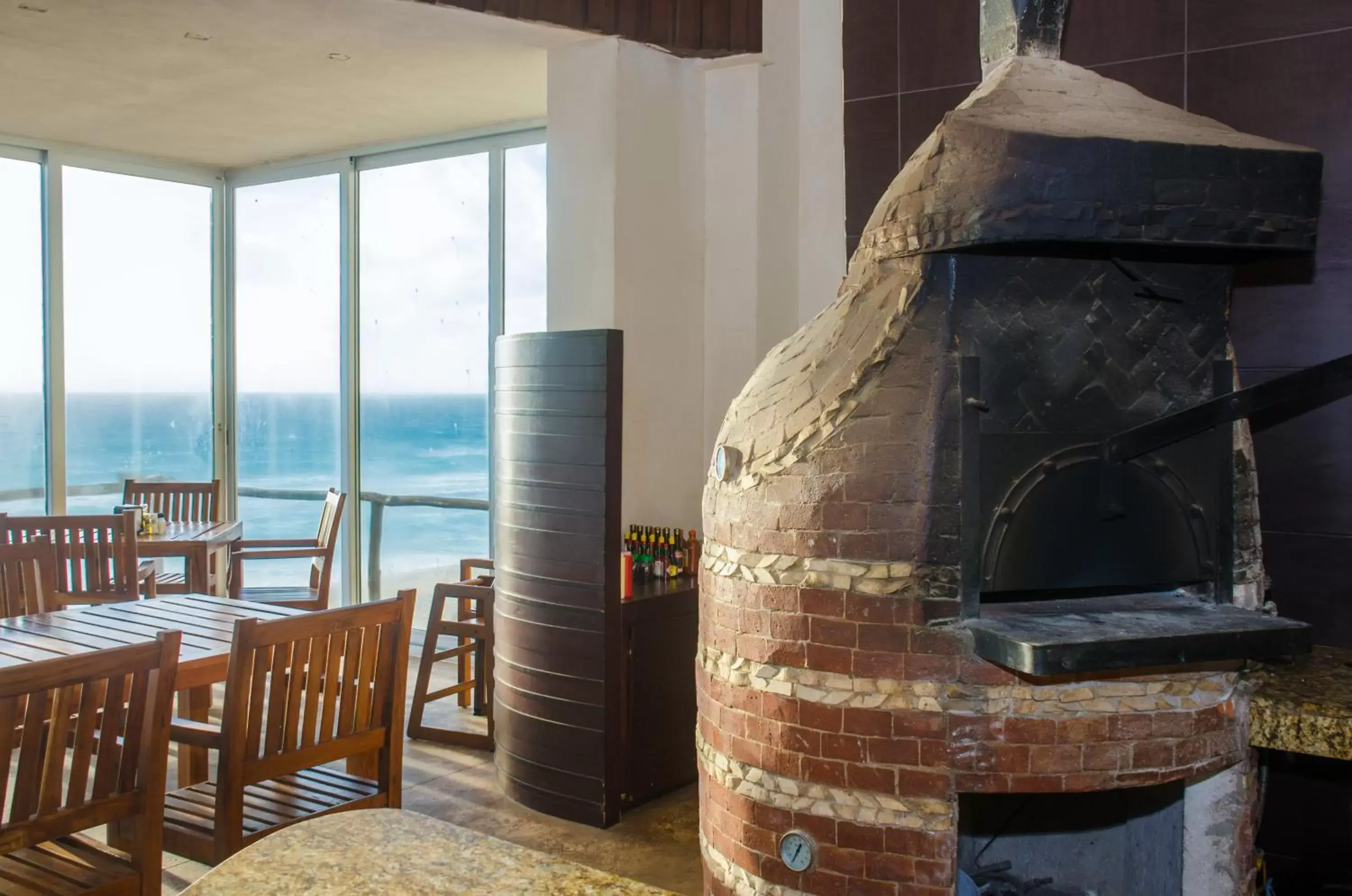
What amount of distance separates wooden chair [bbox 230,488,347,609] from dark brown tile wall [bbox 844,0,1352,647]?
4.12 m

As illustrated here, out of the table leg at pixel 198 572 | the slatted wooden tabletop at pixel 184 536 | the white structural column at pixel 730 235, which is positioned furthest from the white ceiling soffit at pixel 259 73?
the table leg at pixel 198 572

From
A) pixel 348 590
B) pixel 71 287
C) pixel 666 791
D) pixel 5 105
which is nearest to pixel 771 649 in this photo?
pixel 666 791

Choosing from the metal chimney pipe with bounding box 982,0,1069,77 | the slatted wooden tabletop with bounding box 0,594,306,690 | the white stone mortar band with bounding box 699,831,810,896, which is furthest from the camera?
the slatted wooden tabletop with bounding box 0,594,306,690

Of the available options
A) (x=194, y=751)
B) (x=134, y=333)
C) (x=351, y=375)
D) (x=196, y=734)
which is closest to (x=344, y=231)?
(x=351, y=375)

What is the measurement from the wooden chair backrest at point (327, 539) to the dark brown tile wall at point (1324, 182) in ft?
13.5

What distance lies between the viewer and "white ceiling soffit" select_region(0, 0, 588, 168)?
13.9 feet

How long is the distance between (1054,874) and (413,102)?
4432 millimetres

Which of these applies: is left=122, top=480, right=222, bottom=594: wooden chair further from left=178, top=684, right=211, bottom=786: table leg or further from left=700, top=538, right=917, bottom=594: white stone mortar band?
left=700, top=538, right=917, bottom=594: white stone mortar band

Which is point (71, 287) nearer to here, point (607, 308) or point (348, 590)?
point (348, 590)

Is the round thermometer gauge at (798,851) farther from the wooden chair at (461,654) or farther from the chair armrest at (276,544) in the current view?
the chair armrest at (276,544)

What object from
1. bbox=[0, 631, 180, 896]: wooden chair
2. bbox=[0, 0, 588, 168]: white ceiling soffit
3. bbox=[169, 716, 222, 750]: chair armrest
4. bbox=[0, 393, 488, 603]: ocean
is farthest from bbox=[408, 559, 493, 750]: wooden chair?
bbox=[0, 0, 588, 168]: white ceiling soffit

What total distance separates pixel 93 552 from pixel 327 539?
1.13m

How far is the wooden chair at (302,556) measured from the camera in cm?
556

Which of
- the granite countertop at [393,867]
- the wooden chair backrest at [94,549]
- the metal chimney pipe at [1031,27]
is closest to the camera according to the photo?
the granite countertop at [393,867]
